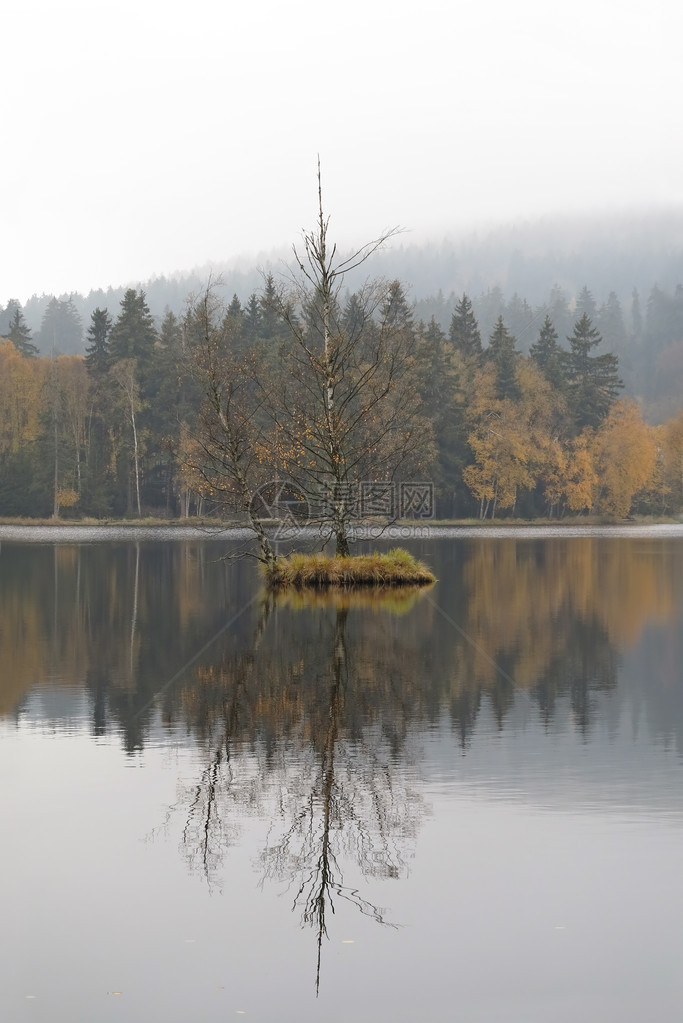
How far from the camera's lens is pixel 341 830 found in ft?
25.6

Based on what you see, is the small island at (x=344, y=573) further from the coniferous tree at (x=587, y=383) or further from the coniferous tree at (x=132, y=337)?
the coniferous tree at (x=587, y=383)

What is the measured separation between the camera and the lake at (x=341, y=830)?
5516 millimetres

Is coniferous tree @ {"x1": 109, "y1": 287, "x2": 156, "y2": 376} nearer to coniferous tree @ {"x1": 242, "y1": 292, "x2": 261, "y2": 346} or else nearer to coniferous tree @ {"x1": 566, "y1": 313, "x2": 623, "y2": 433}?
coniferous tree @ {"x1": 242, "y1": 292, "x2": 261, "y2": 346}

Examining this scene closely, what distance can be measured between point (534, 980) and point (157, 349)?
302 ft

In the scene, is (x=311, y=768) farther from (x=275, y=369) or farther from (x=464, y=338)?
(x=464, y=338)

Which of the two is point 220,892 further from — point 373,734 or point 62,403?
point 62,403

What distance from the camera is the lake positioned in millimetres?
5516

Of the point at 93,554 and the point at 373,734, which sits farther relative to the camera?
the point at 93,554

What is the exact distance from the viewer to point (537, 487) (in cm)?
9800

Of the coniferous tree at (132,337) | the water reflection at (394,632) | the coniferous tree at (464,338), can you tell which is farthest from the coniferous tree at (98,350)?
the water reflection at (394,632)

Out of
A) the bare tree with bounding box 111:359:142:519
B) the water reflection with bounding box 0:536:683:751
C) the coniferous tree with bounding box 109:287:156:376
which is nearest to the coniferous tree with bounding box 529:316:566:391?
the coniferous tree with bounding box 109:287:156:376

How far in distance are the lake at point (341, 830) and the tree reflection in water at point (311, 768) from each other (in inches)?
1.2

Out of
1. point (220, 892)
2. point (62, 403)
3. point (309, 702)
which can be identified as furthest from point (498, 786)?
point (62, 403)

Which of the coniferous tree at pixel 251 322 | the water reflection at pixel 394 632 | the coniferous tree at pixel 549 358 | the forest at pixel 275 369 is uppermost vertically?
the coniferous tree at pixel 251 322
